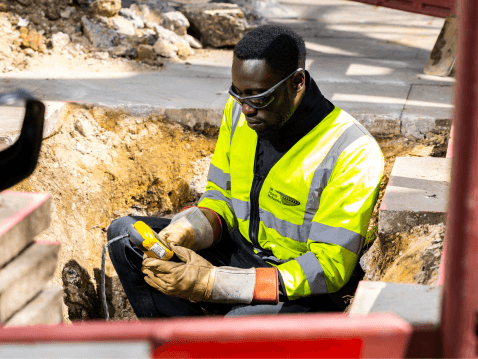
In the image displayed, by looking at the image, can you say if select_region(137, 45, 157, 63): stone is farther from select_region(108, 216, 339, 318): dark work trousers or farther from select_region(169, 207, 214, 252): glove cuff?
select_region(169, 207, 214, 252): glove cuff

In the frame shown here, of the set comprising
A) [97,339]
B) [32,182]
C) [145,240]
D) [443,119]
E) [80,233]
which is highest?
[97,339]

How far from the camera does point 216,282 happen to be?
234 centimetres

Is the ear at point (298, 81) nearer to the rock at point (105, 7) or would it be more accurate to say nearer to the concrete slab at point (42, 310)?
the concrete slab at point (42, 310)

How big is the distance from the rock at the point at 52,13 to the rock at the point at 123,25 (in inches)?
24.8

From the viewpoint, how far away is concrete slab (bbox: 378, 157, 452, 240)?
2346mm

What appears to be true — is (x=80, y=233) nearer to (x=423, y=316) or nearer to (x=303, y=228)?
(x=303, y=228)

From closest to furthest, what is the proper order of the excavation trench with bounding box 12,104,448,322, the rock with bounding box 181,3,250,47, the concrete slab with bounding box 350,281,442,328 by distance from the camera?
the concrete slab with bounding box 350,281,442,328
the excavation trench with bounding box 12,104,448,322
the rock with bounding box 181,3,250,47

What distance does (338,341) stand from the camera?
105cm

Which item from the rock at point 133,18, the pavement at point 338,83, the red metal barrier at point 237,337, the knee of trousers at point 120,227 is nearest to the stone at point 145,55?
the pavement at point 338,83

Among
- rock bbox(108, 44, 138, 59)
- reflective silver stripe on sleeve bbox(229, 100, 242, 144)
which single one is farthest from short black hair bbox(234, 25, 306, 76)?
rock bbox(108, 44, 138, 59)

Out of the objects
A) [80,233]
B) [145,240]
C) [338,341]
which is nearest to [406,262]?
[145,240]

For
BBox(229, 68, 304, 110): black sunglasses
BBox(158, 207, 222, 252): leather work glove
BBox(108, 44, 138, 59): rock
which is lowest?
BBox(158, 207, 222, 252): leather work glove

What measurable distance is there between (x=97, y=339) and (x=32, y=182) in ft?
9.46

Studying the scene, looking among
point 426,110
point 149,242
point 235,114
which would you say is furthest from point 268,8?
point 149,242
